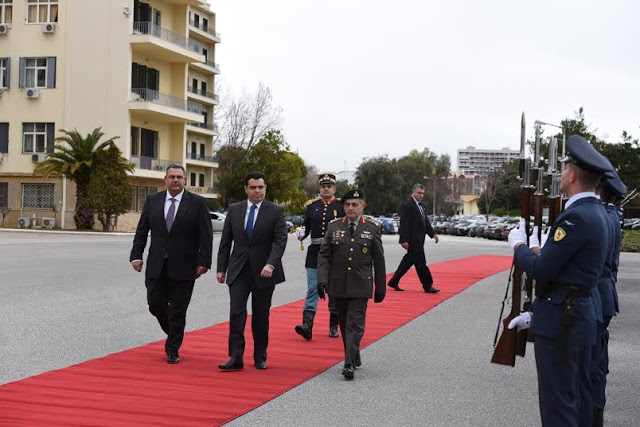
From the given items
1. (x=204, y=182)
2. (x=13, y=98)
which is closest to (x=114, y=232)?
(x=13, y=98)

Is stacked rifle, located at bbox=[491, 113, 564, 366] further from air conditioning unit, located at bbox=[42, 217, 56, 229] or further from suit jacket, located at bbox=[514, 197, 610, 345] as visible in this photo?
air conditioning unit, located at bbox=[42, 217, 56, 229]

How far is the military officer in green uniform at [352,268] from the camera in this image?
8.25 meters

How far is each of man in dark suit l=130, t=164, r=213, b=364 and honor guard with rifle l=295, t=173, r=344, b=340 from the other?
183 centimetres

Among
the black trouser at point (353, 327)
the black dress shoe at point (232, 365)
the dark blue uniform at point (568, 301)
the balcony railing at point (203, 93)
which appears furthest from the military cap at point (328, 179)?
the balcony railing at point (203, 93)

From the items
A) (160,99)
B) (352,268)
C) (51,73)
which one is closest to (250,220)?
(352,268)

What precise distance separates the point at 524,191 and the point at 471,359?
3.61 m

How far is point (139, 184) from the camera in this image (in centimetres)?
5525

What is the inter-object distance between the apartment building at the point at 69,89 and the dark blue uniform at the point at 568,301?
4885 centimetres

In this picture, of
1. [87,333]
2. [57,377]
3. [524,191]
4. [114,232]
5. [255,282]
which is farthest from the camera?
[114,232]

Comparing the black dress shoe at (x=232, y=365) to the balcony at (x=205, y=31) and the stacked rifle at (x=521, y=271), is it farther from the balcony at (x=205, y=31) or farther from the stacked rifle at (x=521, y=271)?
the balcony at (x=205, y=31)

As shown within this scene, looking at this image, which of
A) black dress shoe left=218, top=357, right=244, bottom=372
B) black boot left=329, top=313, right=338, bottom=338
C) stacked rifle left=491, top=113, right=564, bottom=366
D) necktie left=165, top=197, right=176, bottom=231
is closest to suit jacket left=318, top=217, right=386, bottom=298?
black dress shoe left=218, top=357, right=244, bottom=372

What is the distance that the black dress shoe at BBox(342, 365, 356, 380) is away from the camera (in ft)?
26.1

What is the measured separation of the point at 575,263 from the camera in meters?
4.69

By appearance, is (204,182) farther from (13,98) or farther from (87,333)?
(87,333)
